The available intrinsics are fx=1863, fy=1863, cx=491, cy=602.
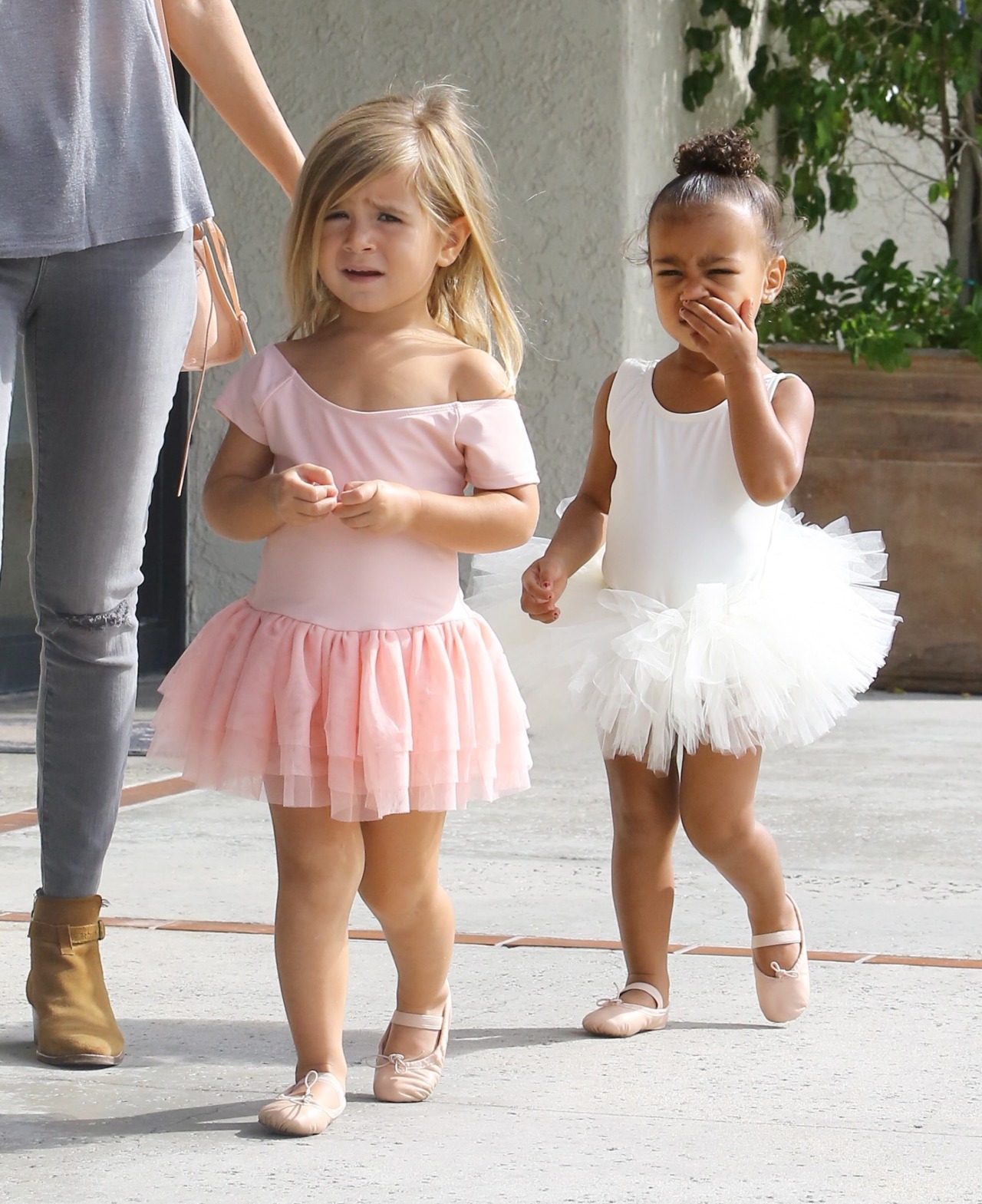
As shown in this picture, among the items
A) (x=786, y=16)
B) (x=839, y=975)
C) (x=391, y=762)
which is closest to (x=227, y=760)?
(x=391, y=762)

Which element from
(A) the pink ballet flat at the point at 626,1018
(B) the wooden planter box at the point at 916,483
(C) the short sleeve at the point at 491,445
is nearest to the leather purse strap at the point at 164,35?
(C) the short sleeve at the point at 491,445

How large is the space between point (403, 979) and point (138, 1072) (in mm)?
354

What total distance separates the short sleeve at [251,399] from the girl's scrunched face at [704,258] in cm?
63

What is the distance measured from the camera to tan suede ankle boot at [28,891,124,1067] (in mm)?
2365

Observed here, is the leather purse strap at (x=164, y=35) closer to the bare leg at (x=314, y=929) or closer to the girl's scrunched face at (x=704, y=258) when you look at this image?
the girl's scrunched face at (x=704, y=258)

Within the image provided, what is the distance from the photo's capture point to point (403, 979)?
234cm

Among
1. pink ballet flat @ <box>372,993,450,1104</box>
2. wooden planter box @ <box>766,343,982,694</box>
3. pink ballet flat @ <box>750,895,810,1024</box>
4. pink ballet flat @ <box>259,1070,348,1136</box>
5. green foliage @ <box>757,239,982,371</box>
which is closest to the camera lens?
pink ballet flat @ <box>259,1070,348,1136</box>

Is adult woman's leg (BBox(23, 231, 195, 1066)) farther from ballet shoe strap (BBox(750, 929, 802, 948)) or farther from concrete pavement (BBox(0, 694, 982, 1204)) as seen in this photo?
ballet shoe strap (BBox(750, 929, 802, 948))

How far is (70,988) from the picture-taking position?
2422mm

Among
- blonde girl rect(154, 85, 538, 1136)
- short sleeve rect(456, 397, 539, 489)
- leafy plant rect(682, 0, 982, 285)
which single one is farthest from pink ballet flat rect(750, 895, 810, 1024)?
leafy plant rect(682, 0, 982, 285)

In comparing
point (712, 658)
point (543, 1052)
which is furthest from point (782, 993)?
point (712, 658)

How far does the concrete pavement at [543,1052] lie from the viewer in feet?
6.47

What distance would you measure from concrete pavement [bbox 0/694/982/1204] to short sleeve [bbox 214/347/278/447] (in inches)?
31.8

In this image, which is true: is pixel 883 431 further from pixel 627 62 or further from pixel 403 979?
pixel 403 979
